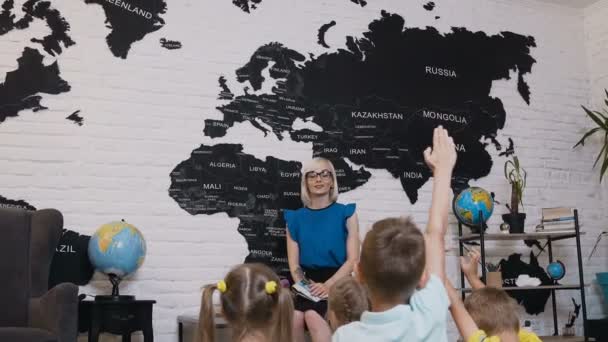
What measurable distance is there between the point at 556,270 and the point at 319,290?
197 cm

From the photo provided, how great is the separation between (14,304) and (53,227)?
420 mm

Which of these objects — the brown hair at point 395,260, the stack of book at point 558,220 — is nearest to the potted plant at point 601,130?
the stack of book at point 558,220

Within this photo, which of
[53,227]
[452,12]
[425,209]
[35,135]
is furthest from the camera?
[452,12]

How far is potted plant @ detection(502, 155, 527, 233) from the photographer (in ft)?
15.4

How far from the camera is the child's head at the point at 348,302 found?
2.66m

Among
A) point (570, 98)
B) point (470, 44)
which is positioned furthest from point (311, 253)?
point (570, 98)

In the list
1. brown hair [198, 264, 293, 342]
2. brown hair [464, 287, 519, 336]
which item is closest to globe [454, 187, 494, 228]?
brown hair [464, 287, 519, 336]

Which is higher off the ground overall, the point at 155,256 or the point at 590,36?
the point at 590,36

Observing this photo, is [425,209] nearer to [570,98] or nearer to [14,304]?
[570,98]

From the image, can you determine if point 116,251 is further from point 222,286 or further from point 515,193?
point 515,193

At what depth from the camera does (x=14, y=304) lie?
320 cm

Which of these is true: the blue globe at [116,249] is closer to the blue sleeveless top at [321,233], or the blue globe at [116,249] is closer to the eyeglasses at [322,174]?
A: the blue sleeveless top at [321,233]

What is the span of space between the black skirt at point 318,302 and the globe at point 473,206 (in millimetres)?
1126

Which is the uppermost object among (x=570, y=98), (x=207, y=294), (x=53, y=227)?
(x=570, y=98)
